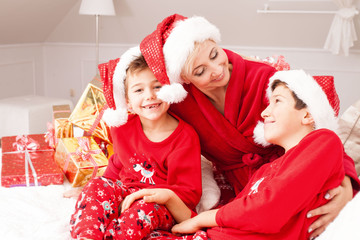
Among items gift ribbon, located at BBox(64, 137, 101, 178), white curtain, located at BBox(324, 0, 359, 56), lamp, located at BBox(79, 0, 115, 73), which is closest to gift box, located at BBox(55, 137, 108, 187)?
gift ribbon, located at BBox(64, 137, 101, 178)

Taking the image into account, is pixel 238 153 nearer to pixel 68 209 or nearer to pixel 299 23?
pixel 68 209

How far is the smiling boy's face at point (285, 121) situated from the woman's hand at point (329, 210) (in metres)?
0.20

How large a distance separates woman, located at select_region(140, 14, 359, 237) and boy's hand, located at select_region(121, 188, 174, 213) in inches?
13.0

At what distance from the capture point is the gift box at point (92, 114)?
86.0 inches

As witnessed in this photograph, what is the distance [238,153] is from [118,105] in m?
0.51

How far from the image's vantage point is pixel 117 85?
1.62 meters

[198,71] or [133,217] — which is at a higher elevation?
[198,71]

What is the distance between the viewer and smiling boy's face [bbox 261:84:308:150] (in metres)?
1.37

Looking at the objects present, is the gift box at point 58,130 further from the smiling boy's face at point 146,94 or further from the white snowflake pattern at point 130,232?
the white snowflake pattern at point 130,232

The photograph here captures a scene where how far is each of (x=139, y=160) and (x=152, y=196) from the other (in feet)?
0.86

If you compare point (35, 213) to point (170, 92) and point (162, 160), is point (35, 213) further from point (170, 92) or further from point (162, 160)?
point (170, 92)

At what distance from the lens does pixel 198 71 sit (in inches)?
62.2

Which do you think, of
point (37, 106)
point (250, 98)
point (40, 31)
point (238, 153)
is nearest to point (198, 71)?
point (250, 98)

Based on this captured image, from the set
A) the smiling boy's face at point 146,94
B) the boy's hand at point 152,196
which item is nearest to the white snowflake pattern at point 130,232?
the boy's hand at point 152,196
